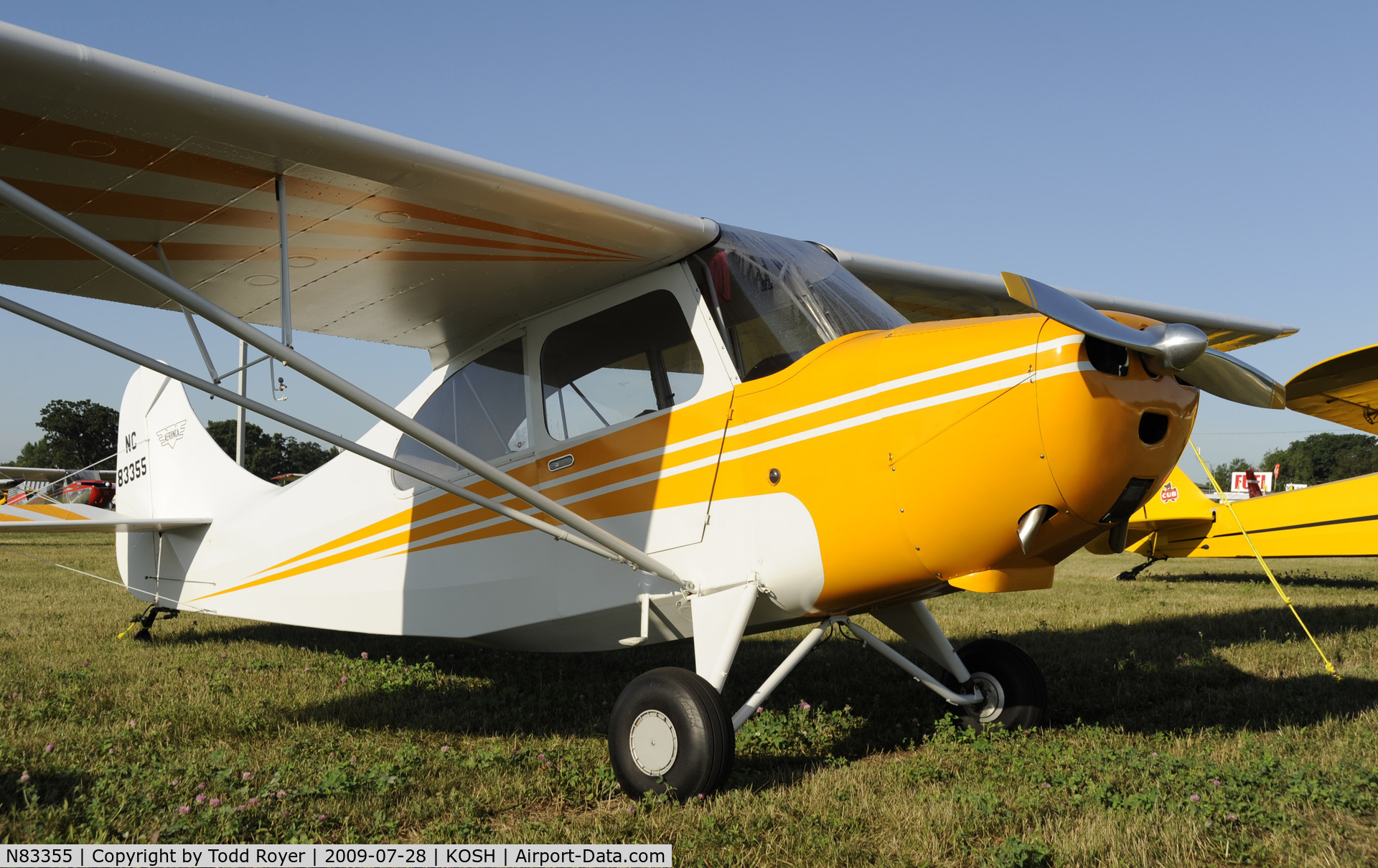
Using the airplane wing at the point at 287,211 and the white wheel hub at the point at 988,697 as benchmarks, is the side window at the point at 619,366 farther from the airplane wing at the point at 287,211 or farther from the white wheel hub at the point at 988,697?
the white wheel hub at the point at 988,697

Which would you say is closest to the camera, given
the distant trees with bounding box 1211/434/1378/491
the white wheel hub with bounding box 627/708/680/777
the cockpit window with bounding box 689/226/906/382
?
the white wheel hub with bounding box 627/708/680/777

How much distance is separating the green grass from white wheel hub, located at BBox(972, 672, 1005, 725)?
209 millimetres

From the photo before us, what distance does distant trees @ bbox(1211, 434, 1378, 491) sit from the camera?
95.3 meters

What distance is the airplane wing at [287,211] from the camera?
2.98 meters

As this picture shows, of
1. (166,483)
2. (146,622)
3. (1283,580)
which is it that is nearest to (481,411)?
(146,622)

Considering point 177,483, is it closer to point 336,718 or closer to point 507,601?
point 336,718

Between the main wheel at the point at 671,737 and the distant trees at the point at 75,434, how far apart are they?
91.2m

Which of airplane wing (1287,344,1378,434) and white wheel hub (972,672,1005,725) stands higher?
airplane wing (1287,344,1378,434)

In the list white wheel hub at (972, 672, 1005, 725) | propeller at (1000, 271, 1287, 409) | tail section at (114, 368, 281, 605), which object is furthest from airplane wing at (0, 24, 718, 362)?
white wheel hub at (972, 672, 1005, 725)

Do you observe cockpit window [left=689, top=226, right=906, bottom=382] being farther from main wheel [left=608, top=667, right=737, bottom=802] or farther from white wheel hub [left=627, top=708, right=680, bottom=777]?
white wheel hub [left=627, top=708, right=680, bottom=777]

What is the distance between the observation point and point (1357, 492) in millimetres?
10461

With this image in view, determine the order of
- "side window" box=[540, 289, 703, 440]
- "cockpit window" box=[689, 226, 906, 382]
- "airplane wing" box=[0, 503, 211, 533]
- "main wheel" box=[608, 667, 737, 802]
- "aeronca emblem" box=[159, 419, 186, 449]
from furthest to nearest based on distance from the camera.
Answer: "aeronca emblem" box=[159, 419, 186, 449], "airplane wing" box=[0, 503, 211, 533], "side window" box=[540, 289, 703, 440], "cockpit window" box=[689, 226, 906, 382], "main wheel" box=[608, 667, 737, 802]

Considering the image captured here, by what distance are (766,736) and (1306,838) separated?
2117 mm

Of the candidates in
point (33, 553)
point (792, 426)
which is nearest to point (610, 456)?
point (792, 426)
